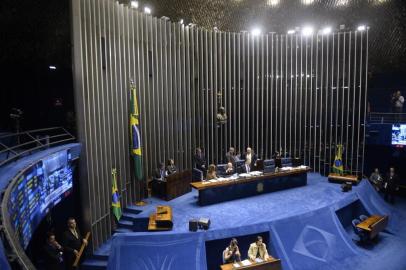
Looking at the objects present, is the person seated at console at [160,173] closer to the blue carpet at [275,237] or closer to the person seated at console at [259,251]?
the blue carpet at [275,237]

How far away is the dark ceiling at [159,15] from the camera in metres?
7.82

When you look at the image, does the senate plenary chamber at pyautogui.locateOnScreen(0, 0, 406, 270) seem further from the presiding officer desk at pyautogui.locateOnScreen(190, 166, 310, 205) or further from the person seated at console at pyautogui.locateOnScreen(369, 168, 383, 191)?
the person seated at console at pyautogui.locateOnScreen(369, 168, 383, 191)

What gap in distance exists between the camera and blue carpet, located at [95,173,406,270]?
22.1 ft

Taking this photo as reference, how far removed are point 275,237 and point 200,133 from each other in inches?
215

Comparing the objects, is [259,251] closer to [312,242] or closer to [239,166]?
[312,242]

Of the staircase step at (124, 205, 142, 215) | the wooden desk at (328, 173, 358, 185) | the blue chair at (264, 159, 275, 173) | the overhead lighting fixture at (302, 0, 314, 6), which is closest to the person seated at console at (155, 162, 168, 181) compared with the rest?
the staircase step at (124, 205, 142, 215)

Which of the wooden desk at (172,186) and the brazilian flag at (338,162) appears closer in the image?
the wooden desk at (172,186)

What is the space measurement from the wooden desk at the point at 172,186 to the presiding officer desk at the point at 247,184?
26.7 inches

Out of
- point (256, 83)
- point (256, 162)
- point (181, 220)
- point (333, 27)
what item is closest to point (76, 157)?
point (181, 220)

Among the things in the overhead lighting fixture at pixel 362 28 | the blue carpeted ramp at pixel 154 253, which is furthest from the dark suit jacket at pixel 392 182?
the blue carpeted ramp at pixel 154 253

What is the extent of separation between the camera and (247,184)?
10070 millimetres

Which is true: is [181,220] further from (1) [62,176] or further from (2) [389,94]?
(2) [389,94]

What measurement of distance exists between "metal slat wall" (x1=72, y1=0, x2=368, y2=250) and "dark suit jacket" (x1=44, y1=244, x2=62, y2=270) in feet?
6.55

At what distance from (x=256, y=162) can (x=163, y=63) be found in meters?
4.72
